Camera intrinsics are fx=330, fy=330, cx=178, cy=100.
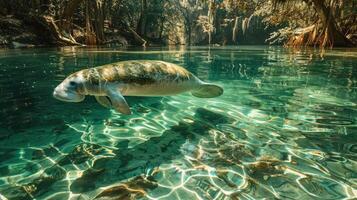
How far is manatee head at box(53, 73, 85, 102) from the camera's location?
3357mm

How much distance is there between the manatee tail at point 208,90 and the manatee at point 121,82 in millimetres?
374

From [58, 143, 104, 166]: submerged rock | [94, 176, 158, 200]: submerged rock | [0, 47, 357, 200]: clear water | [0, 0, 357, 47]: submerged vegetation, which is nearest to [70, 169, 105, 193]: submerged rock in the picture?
[0, 47, 357, 200]: clear water

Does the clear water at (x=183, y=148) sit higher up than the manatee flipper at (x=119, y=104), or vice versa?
the manatee flipper at (x=119, y=104)

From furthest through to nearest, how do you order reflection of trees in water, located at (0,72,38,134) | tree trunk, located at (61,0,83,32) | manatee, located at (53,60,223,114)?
tree trunk, located at (61,0,83,32) → reflection of trees in water, located at (0,72,38,134) → manatee, located at (53,60,223,114)

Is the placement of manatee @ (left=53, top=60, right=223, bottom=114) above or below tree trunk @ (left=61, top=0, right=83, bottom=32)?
below

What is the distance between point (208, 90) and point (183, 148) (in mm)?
1540

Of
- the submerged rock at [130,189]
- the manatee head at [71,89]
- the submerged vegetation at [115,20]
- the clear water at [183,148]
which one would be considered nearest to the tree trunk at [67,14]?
the submerged vegetation at [115,20]

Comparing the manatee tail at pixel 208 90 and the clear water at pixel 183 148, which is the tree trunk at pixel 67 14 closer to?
the clear water at pixel 183 148

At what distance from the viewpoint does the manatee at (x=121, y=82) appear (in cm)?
341

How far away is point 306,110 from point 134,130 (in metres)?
2.46

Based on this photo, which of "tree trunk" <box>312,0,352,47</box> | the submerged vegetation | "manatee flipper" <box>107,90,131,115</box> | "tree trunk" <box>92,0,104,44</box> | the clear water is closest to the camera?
the clear water

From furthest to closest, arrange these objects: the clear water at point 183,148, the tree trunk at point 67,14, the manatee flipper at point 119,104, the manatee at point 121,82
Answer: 1. the tree trunk at point 67,14
2. the manatee at point 121,82
3. the manatee flipper at point 119,104
4. the clear water at point 183,148

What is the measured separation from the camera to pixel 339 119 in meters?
4.21

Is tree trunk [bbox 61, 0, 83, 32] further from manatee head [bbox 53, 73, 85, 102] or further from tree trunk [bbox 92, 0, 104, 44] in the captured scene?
manatee head [bbox 53, 73, 85, 102]
